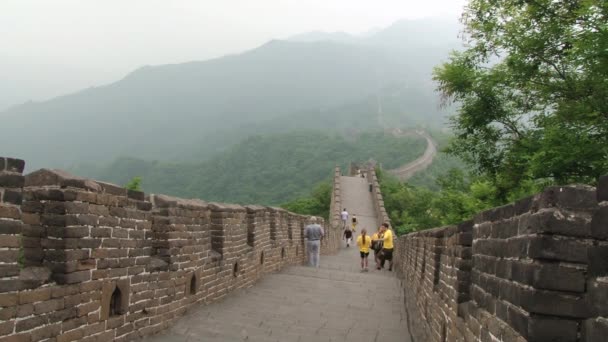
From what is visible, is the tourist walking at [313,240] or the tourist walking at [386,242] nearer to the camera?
the tourist walking at [313,240]

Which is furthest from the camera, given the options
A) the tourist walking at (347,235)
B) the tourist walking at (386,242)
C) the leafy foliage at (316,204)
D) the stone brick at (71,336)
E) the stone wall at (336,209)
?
the leafy foliage at (316,204)

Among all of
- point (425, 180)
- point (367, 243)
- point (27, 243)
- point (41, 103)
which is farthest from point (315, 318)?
point (41, 103)

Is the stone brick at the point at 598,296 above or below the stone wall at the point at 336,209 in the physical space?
below

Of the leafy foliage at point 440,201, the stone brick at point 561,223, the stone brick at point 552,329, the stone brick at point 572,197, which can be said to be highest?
the leafy foliage at point 440,201

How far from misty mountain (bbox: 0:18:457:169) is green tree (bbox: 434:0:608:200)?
305 feet

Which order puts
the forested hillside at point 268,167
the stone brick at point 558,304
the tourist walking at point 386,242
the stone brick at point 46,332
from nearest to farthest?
1. the stone brick at point 558,304
2. the stone brick at point 46,332
3. the tourist walking at point 386,242
4. the forested hillside at point 268,167

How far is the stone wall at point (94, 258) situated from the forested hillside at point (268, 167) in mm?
57255

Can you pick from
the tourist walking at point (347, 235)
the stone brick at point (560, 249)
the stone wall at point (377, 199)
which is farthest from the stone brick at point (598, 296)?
the stone wall at point (377, 199)

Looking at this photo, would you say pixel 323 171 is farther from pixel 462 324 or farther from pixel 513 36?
pixel 462 324

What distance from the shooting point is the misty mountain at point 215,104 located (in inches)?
4811

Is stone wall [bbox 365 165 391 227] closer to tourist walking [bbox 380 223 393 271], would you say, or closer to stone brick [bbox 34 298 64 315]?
tourist walking [bbox 380 223 393 271]

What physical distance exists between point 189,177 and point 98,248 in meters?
75.4

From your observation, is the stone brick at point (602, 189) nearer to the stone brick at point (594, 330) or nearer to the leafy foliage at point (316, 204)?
the stone brick at point (594, 330)

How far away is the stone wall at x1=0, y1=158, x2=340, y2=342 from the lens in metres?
3.97
